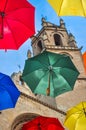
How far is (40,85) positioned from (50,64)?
0.94m

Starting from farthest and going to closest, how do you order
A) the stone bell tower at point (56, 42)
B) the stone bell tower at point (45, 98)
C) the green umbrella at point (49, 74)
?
1. the stone bell tower at point (56, 42)
2. the stone bell tower at point (45, 98)
3. the green umbrella at point (49, 74)

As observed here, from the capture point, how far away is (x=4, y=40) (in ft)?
34.8

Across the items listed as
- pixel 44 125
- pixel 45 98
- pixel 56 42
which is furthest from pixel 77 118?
pixel 56 42

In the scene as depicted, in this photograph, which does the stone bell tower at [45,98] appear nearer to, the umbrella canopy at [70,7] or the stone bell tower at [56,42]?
the stone bell tower at [56,42]

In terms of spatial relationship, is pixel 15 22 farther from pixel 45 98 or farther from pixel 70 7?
pixel 45 98

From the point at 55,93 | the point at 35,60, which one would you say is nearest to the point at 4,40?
the point at 35,60

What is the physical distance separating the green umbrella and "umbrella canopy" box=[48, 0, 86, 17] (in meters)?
2.61

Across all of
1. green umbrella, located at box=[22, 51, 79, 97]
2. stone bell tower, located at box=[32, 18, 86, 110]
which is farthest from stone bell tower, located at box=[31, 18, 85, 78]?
green umbrella, located at box=[22, 51, 79, 97]

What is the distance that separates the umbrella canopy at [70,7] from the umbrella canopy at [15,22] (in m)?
1.26

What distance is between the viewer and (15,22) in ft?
35.5

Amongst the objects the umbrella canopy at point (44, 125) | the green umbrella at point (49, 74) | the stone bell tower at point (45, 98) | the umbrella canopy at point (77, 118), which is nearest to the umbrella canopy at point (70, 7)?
the green umbrella at point (49, 74)

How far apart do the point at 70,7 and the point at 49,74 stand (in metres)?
3.18

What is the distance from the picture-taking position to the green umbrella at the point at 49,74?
12.4 m

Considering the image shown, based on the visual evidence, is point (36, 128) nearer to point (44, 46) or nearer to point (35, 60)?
point (35, 60)
